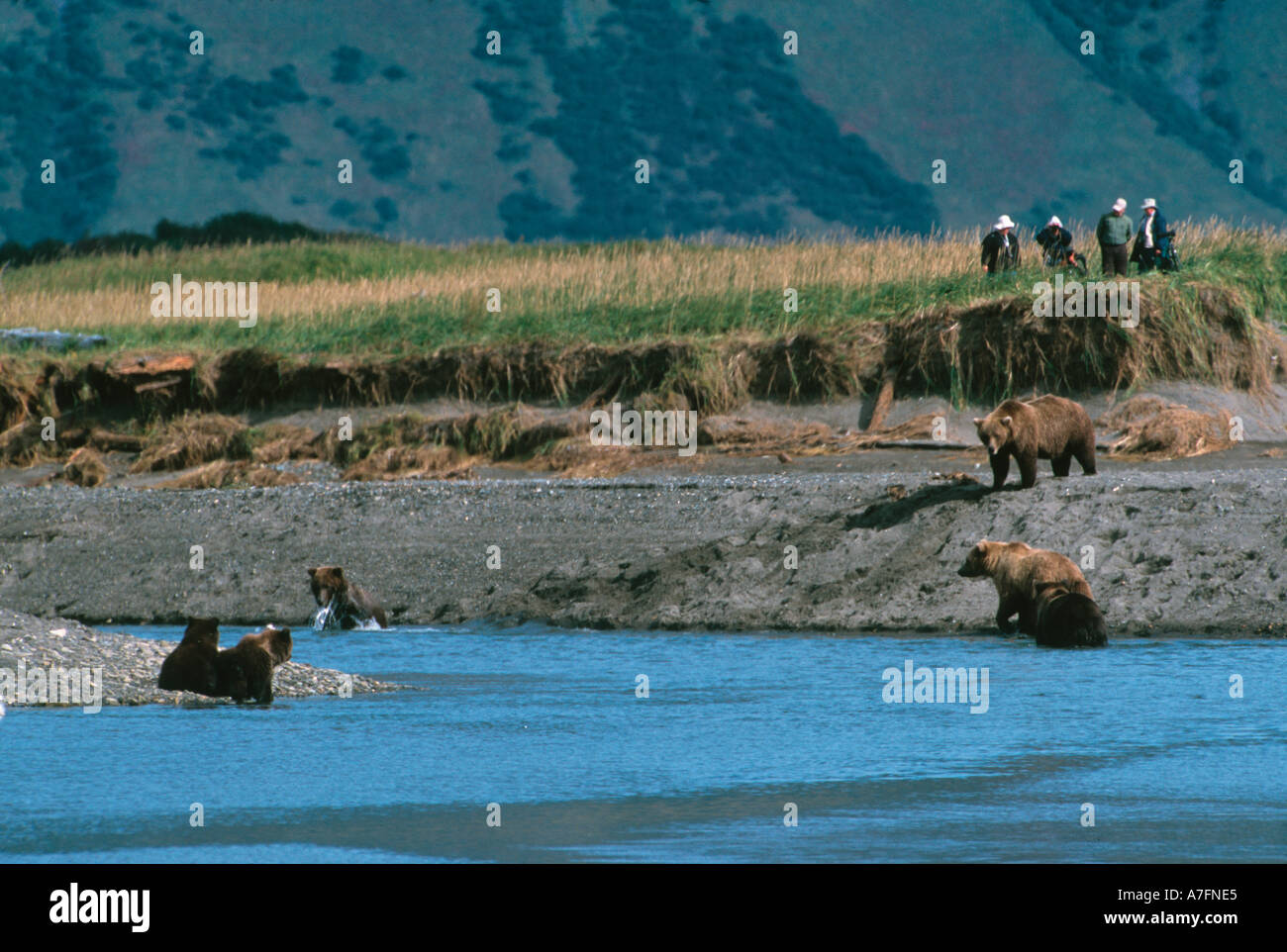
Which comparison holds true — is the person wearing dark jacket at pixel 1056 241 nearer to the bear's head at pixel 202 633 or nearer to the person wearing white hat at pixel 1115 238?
the person wearing white hat at pixel 1115 238

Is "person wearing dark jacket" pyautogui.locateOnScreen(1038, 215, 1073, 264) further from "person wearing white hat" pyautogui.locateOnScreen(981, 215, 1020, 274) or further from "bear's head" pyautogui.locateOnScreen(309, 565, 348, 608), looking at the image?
"bear's head" pyautogui.locateOnScreen(309, 565, 348, 608)

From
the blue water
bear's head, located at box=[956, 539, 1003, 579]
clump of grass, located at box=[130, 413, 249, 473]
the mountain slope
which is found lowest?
the blue water

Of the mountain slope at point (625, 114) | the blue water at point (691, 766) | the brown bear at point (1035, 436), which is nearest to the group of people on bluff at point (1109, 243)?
the brown bear at point (1035, 436)

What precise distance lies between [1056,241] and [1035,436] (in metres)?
10.9

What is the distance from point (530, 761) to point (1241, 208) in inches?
3084

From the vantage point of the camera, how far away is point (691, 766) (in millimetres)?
10023

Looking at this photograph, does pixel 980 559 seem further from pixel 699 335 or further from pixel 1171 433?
pixel 699 335

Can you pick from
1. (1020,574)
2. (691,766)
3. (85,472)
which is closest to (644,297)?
(85,472)

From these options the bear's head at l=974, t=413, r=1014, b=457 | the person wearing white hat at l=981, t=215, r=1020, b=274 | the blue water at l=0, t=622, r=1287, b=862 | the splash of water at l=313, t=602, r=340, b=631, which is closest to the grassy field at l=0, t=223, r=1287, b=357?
the person wearing white hat at l=981, t=215, r=1020, b=274

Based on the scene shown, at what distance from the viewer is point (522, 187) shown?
81.2 meters

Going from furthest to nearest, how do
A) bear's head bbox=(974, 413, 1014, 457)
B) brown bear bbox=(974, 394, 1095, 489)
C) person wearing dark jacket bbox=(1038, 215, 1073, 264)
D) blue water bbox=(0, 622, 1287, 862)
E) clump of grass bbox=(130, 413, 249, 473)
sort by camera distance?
1. clump of grass bbox=(130, 413, 249, 473)
2. person wearing dark jacket bbox=(1038, 215, 1073, 264)
3. brown bear bbox=(974, 394, 1095, 489)
4. bear's head bbox=(974, 413, 1014, 457)
5. blue water bbox=(0, 622, 1287, 862)

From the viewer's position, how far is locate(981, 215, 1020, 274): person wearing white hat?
96.1 ft

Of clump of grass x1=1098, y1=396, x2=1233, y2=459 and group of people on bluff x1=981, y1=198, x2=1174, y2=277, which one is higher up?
group of people on bluff x1=981, y1=198, x2=1174, y2=277

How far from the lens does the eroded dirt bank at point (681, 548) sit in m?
16.6
